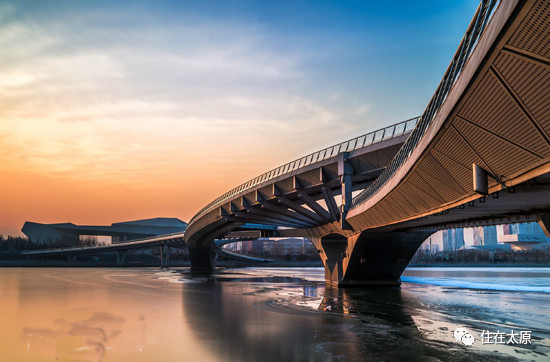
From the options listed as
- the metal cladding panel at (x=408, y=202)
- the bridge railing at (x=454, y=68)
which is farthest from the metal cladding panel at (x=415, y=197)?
the bridge railing at (x=454, y=68)

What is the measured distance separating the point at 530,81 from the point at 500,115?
2221 mm

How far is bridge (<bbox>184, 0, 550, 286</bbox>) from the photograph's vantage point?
10.2 m

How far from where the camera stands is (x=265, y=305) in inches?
1218

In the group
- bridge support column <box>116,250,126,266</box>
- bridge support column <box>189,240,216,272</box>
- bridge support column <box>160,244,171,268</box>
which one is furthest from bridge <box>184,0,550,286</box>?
bridge support column <box>116,250,126,266</box>

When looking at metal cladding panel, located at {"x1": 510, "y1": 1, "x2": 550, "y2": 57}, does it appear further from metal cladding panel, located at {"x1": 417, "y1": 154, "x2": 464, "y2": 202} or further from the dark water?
metal cladding panel, located at {"x1": 417, "y1": 154, "x2": 464, "y2": 202}

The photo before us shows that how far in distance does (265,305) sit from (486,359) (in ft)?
59.4

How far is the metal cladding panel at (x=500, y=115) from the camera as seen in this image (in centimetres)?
1150

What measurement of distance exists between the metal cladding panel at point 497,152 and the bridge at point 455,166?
5cm

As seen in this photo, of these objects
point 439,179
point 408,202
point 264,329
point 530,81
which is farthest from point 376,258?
point 530,81

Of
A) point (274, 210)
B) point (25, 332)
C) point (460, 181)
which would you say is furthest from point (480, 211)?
point (274, 210)

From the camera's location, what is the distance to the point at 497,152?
14.8 metres

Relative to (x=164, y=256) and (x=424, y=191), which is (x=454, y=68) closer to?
(x=424, y=191)

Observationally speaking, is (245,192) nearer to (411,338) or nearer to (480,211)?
(480,211)

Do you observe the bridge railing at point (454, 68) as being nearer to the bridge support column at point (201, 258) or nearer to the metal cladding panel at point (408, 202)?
the metal cladding panel at point (408, 202)
